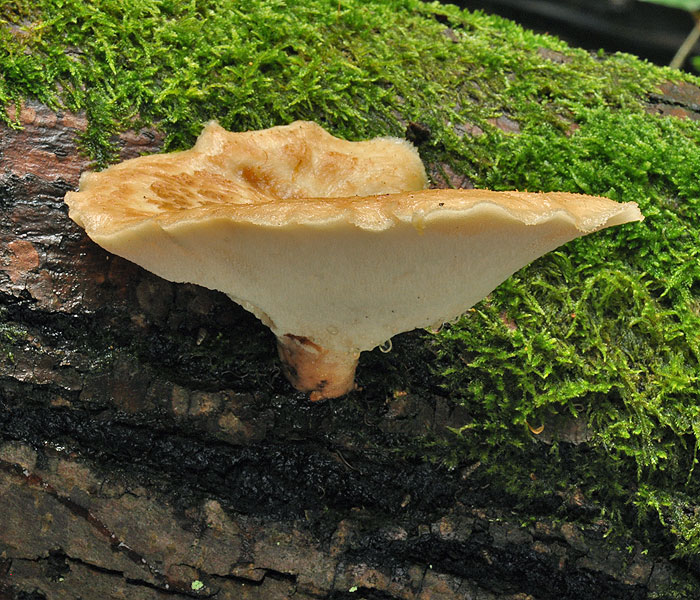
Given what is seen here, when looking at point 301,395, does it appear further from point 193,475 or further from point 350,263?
point 350,263

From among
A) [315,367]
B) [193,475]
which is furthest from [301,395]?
[193,475]

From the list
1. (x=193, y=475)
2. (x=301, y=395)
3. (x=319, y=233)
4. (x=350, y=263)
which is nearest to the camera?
(x=319, y=233)

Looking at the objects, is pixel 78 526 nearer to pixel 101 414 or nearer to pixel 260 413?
pixel 101 414

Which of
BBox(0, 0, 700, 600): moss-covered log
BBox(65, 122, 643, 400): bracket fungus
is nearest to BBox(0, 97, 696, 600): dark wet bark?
BBox(0, 0, 700, 600): moss-covered log

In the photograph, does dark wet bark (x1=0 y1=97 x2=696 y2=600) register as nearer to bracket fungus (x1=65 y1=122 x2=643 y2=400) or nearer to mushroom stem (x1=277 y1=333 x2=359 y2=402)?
mushroom stem (x1=277 y1=333 x2=359 y2=402)

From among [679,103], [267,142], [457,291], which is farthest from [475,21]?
[457,291]

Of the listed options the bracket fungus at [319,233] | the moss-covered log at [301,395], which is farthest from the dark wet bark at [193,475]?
the bracket fungus at [319,233]

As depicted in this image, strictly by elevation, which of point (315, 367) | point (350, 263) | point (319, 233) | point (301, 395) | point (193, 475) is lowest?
point (193, 475)

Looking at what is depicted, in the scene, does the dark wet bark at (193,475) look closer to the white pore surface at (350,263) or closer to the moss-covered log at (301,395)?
the moss-covered log at (301,395)
